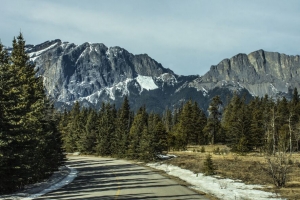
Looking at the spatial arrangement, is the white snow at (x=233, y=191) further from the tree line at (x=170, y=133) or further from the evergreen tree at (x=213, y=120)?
the evergreen tree at (x=213, y=120)

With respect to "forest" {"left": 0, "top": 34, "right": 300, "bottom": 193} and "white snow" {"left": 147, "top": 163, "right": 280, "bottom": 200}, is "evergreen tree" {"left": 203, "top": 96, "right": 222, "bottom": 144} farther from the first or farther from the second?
"white snow" {"left": 147, "top": 163, "right": 280, "bottom": 200}

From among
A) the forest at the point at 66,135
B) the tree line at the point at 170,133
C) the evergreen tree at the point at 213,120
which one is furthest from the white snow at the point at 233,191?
the evergreen tree at the point at 213,120

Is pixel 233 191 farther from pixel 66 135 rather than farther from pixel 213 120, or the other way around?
pixel 66 135

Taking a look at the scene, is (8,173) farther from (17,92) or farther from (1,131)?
(17,92)

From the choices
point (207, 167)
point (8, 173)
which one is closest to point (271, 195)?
point (207, 167)

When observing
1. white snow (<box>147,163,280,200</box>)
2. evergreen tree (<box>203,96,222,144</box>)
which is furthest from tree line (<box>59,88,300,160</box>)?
white snow (<box>147,163,280,200</box>)

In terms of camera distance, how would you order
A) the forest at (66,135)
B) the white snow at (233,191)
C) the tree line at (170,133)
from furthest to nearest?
the tree line at (170,133), the forest at (66,135), the white snow at (233,191)

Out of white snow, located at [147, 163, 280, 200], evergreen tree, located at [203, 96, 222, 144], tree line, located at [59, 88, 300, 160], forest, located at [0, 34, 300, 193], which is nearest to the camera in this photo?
white snow, located at [147, 163, 280, 200]

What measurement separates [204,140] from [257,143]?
29496 millimetres

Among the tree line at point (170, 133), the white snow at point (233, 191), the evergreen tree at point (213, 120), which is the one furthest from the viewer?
the evergreen tree at point (213, 120)

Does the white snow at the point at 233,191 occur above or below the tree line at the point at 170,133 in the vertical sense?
below

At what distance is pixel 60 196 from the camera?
54.8 ft

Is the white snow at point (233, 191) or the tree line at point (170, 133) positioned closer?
the white snow at point (233, 191)

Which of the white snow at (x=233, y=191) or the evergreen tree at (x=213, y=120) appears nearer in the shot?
the white snow at (x=233, y=191)
